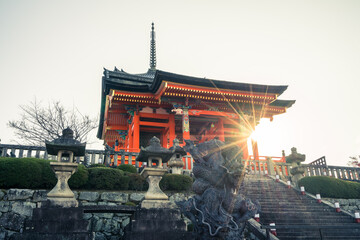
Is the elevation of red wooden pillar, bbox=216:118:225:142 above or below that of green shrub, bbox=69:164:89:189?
above

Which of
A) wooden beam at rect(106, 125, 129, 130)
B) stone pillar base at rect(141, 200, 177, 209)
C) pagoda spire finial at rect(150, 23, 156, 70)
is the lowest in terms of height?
stone pillar base at rect(141, 200, 177, 209)

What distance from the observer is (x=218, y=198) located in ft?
13.8

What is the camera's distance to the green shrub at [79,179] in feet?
26.3

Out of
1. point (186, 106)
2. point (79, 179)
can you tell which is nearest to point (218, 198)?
point (79, 179)

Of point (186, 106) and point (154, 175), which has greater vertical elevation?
point (186, 106)

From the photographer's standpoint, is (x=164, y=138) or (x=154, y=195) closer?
(x=154, y=195)

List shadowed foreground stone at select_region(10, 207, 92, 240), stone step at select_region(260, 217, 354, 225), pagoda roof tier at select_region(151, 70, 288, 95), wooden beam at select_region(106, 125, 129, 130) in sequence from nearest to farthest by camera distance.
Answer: shadowed foreground stone at select_region(10, 207, 92, 240) → stone step at select_region(260, 217, 354, 225) → pagoda roof tier at select_region(151, 70, 288, 95) → wooden beam at select_region(106, 125, 129, 130)

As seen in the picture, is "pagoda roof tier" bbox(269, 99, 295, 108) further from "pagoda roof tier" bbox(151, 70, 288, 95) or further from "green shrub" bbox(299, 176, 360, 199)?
"green shrub" bbox(299, 176, 360, 199)

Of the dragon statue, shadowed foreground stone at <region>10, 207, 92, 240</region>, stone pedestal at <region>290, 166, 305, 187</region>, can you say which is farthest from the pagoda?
the dragon statue

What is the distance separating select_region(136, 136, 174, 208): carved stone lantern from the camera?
6.65m

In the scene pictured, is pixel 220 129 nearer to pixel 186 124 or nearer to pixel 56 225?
pixel 186 124

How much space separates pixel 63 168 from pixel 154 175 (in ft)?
7.61

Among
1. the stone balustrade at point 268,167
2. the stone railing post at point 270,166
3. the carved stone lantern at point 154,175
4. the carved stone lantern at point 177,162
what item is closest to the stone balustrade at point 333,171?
the stone balustrade at point 268,167

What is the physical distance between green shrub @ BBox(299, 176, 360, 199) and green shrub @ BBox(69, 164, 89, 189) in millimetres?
9730
